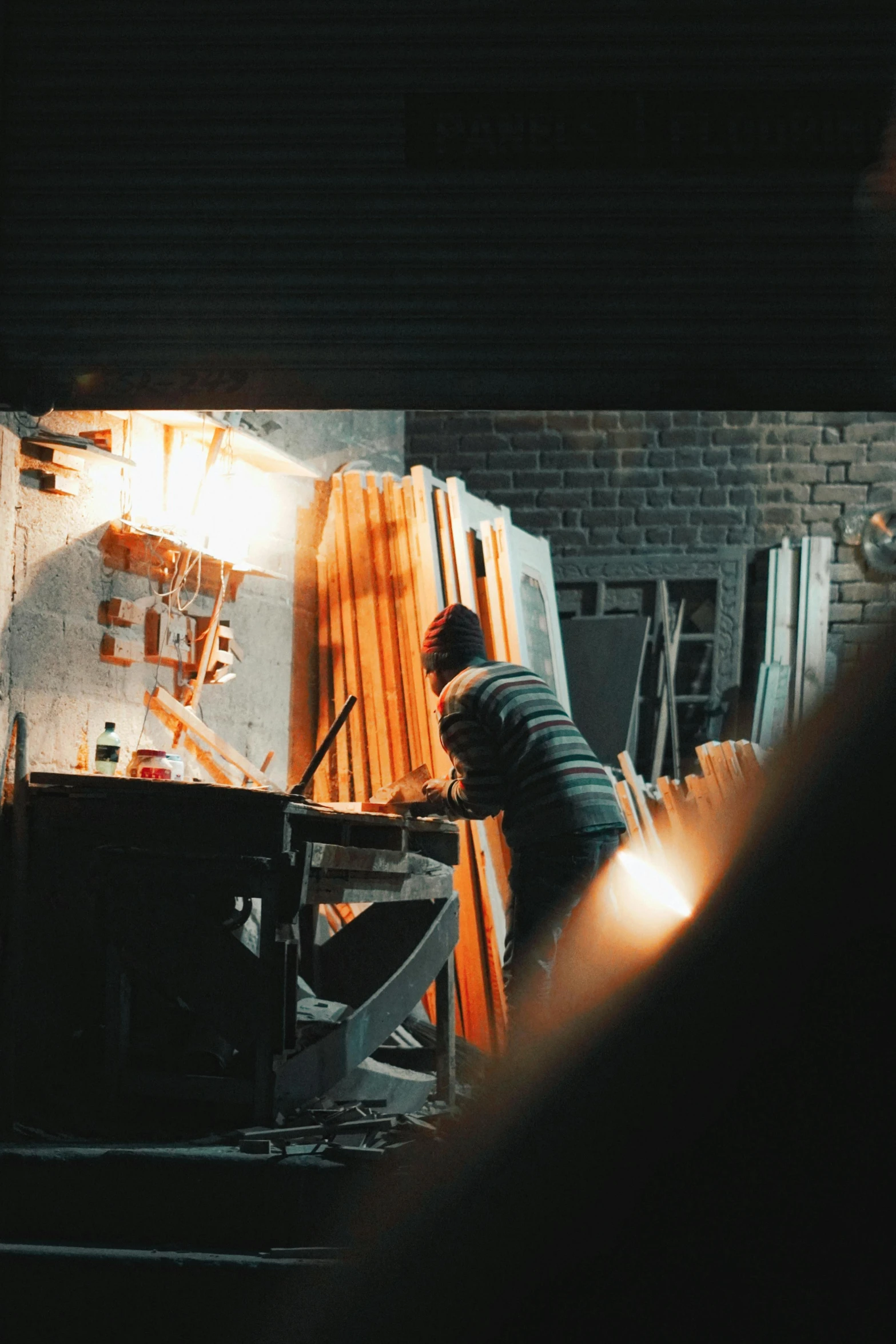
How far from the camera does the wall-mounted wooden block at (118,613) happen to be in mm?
5355

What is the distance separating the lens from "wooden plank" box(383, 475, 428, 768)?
7.02 metres

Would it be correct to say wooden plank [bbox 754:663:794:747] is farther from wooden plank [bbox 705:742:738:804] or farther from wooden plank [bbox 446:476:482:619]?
wooden plank [bbox 446:476:482:619]

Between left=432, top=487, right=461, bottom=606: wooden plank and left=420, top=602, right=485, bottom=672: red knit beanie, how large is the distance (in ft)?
5.19

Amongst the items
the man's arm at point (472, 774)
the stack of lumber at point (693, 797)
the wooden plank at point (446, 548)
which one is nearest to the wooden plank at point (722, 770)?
the stack of lumber at point (693, 797)

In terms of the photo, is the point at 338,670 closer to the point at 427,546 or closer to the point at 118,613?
the point at 427,546

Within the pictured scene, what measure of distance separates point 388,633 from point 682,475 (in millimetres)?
2910

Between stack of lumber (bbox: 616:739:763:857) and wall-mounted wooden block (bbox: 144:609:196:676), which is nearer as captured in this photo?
wall-mounted wooden block (bbox: 144:609:196:676)

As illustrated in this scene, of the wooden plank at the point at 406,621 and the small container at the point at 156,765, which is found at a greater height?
the wooden plank at the point at 406,621

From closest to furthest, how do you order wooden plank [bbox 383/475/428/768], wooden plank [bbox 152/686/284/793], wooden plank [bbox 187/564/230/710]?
wooden plank [bbox 152/686/284/793] → wooden plank [bbox 187/564/230/710] → wooden plank [bbox 383/475/428/768]

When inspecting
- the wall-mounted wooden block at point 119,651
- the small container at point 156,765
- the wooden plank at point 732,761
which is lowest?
the small container at point 156,765

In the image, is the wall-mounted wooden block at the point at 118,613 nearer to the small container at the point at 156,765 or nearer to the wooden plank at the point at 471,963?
the small container at the point at 156,765

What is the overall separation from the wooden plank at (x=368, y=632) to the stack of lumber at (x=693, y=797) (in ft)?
5.01

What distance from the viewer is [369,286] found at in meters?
3.72

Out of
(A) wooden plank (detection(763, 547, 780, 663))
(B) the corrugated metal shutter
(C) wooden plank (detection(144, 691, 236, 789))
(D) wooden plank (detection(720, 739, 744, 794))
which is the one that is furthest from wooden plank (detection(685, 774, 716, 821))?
(B) the corrugated metal shutter
